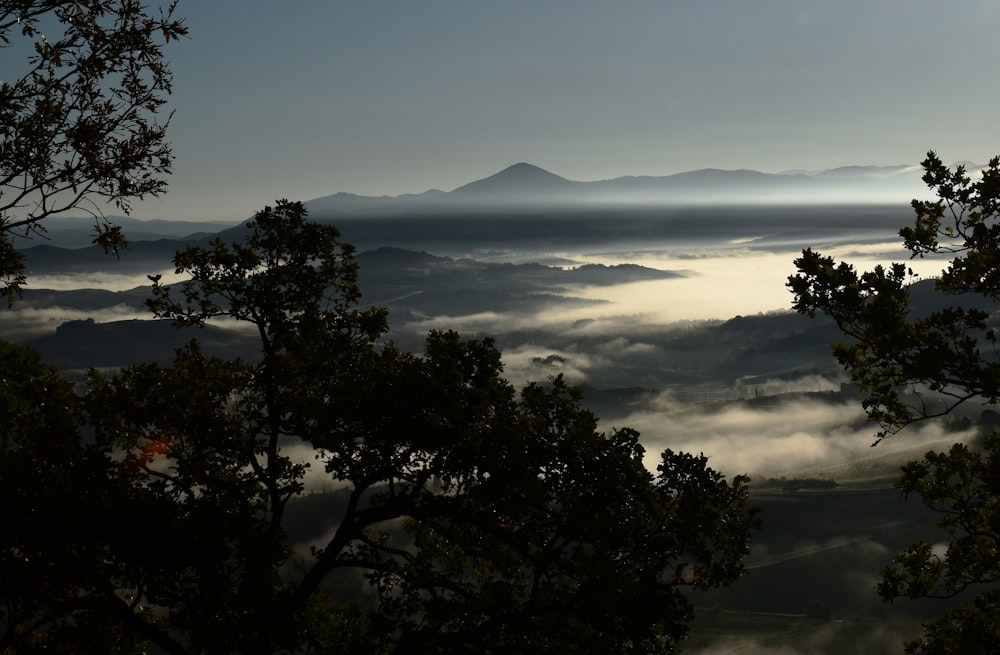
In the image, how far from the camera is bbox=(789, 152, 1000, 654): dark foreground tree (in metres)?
14.8

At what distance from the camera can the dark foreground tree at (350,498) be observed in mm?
15953

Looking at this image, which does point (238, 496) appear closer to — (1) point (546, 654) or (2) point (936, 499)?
(1) point (546, 654)

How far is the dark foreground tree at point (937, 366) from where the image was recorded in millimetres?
14789

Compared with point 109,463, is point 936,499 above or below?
below

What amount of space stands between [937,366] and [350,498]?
12.1 m

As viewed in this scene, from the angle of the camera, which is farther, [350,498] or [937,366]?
[350,498]

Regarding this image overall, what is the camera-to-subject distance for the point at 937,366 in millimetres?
14625

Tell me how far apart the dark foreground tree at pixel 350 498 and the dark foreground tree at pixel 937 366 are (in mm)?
3574

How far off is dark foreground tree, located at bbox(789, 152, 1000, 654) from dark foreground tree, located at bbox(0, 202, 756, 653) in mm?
3574

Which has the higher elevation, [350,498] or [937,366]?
[937,366]

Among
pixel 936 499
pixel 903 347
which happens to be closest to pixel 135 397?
pixel 903 347

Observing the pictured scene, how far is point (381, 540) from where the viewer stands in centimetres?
2061

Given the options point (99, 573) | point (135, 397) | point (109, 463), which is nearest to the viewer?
point (99, 573)

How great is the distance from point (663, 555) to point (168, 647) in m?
10.9
